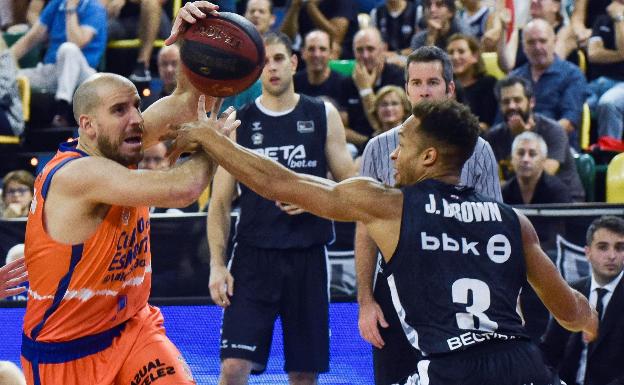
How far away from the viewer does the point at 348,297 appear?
720 centimetres

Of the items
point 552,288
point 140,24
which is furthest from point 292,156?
point 140,24

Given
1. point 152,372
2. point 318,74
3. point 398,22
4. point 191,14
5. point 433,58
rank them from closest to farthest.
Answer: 1. point 152,372
2. point 191,14
3. point 433,58
4. point 318,74
5. point 398,22

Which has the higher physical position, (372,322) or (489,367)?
(489,367)

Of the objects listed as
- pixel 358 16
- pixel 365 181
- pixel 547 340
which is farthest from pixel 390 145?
pixel 358 16

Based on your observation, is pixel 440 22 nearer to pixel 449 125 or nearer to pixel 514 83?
pixel 514 83

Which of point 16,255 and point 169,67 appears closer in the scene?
point 16,255

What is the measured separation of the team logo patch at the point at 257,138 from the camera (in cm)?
648

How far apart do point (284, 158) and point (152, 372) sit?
7.25ft

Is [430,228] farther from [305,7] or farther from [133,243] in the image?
[305,7]

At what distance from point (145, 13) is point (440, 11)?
3.35 metres

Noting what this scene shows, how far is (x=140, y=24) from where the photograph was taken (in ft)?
37.5

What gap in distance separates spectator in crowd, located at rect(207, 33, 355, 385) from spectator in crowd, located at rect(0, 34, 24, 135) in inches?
181

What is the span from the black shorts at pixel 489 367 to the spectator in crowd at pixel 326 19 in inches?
292

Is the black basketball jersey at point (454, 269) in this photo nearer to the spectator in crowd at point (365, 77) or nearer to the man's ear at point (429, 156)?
the man's ear at point (429, 156)
